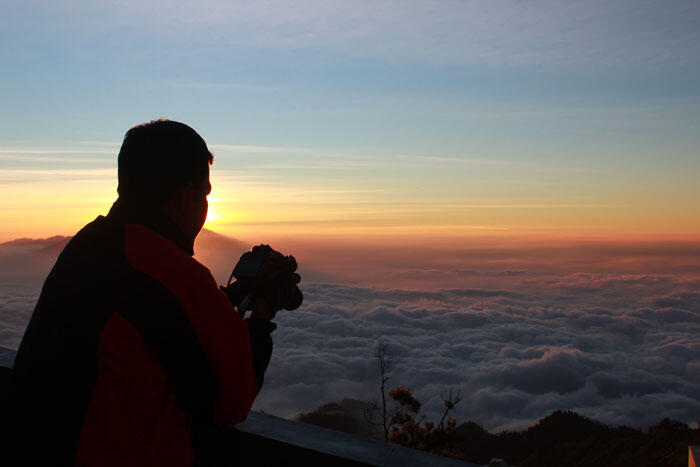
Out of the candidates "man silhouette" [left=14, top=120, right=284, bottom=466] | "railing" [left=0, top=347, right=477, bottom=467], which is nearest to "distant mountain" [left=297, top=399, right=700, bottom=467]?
"railing" [left=0, top=347, right=477, bottom=467]

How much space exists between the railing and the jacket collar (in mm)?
924

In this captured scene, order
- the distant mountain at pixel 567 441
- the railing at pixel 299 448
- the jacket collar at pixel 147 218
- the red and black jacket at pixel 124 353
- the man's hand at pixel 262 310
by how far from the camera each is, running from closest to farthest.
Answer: the red and black jacket at pixel 124 353, the jacket collar at pixel 147 218, the man's hand at pixel 262 310, the railing at pixel 299 448, the distant mountain at pixel 567 441

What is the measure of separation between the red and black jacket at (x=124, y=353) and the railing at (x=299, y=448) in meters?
0.74

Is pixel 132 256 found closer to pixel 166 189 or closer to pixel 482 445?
pixel 166 189

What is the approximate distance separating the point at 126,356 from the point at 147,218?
0.38 metres

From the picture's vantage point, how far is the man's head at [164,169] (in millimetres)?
1616

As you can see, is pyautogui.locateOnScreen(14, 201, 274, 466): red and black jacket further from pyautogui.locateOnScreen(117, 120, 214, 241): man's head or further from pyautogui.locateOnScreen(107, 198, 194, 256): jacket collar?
pyautogui.locateOnScreen(117, 120, 214, 241): man's head

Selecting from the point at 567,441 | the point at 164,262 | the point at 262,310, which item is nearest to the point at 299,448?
the point at 262,310

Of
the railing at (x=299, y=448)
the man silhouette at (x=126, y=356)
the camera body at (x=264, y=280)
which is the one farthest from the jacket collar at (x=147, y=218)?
the railing at (x=299, y=448)

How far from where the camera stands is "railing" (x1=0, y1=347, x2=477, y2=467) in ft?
7.02

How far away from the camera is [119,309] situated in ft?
4.61

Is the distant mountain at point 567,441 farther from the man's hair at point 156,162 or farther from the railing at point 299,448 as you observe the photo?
the man's hair at point 156,162

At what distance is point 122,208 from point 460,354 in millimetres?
144373

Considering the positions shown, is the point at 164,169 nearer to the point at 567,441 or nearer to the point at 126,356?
the point at 126,356
